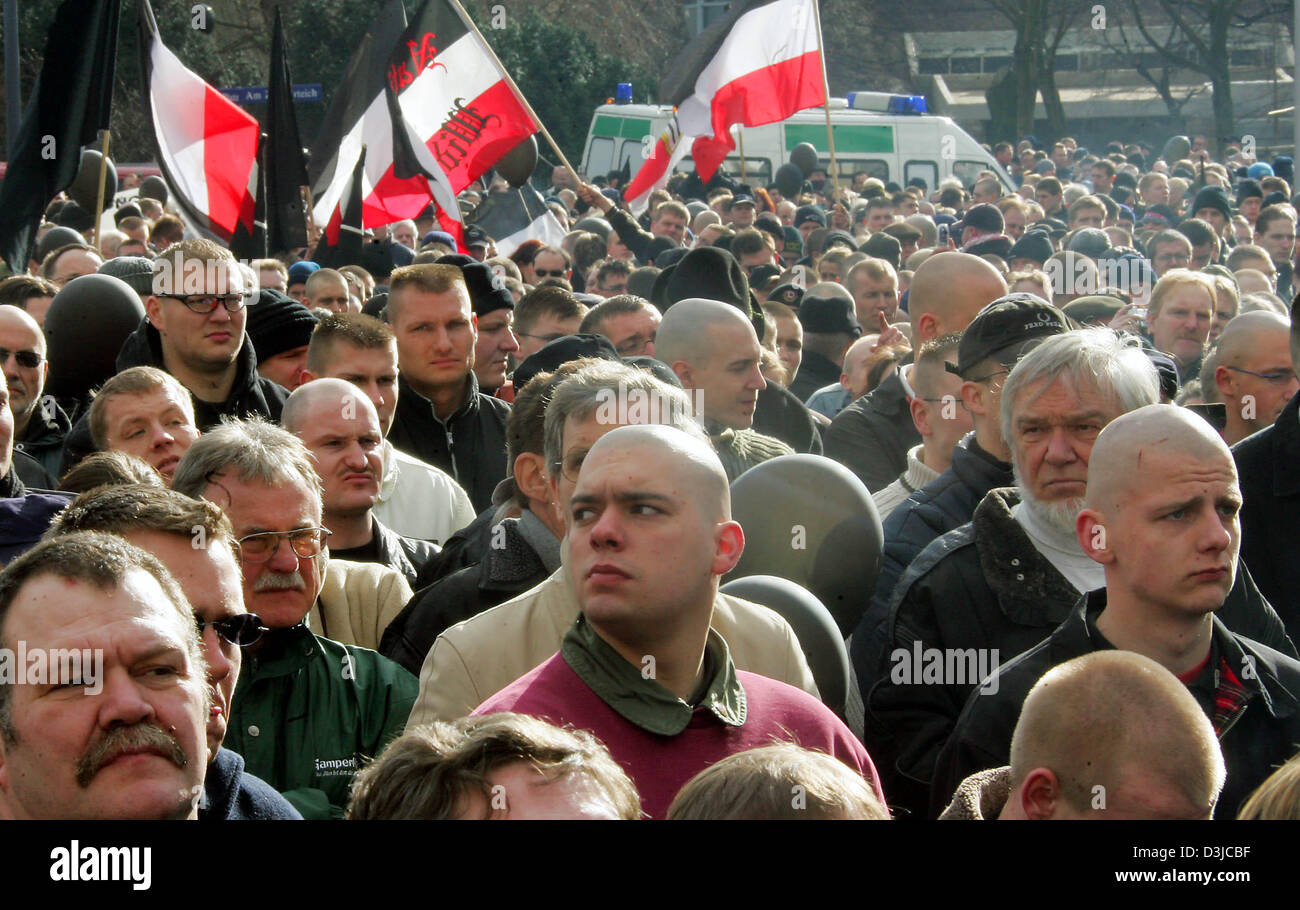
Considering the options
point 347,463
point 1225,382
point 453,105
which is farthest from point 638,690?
point 453,105

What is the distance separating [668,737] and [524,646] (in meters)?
0.58

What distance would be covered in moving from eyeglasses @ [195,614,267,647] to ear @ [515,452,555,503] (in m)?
1.15

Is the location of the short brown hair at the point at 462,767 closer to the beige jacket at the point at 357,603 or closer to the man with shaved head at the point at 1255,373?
the beige jacket at the point at 357,603

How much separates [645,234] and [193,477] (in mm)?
9146

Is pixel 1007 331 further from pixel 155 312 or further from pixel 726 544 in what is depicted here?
pixel 155 312

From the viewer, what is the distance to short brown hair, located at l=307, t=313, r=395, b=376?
18.4 ft

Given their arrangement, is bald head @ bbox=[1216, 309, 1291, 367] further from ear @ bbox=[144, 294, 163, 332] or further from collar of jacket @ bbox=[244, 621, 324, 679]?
ear @ bbox=[144, 294, 163, 332]

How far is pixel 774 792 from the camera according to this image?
239cm

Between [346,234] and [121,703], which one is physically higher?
[346,234]

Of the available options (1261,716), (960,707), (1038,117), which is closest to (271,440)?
(960,707)

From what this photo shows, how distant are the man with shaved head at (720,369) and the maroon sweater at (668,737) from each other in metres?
2.22

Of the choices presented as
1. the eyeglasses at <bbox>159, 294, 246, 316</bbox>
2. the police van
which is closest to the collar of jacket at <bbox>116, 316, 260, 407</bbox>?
the eyeglasses at <bbox>159, 294, 246, 316</bbox>

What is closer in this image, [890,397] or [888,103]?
[890,397]
